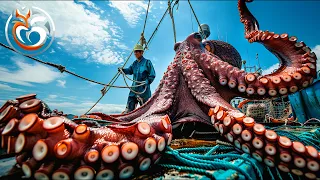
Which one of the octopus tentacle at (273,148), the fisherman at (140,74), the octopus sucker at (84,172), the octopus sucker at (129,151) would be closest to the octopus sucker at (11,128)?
the octopus sucker at (84,172)

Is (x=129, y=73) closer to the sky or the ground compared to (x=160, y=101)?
closer to the sky

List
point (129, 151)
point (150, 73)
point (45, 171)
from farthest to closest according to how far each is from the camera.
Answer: point (150, 73) < point (129, 151) < point (45, 171)

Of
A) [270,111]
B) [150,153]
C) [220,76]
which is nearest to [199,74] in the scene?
[220,76]

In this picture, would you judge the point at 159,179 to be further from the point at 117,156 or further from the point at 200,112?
the point at 200,112

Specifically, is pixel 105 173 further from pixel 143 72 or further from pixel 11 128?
pixel 143 72

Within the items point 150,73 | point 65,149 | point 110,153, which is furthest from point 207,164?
point 150,73

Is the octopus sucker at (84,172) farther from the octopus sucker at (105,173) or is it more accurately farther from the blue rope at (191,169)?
the blue rope at (191,169)

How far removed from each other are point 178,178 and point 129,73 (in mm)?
4581

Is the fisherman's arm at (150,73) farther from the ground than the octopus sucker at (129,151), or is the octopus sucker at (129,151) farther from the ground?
the fisherman's arm at (150,73)

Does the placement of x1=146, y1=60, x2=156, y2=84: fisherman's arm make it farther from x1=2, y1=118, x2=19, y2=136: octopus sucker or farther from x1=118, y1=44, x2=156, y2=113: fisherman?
x1=2, y1=118, x2=19, y2=136: octopus sucker

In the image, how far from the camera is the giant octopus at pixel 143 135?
70 centimetres

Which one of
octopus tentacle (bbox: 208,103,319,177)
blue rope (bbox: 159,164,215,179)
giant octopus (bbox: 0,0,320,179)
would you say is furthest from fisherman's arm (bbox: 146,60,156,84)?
blue rope (bbox: 159,164,215,179)

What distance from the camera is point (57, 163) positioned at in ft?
2.34

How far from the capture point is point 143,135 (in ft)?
2.86
